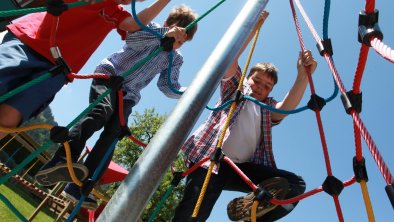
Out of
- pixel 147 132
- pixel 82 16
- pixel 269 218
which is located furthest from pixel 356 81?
pixel 147 132

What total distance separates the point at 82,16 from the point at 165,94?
0.73 metres

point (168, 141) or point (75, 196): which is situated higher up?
point (168, 141)

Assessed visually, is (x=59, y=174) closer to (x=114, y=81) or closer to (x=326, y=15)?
(x=114, y=81)

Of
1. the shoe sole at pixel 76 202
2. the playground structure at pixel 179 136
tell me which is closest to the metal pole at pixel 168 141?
the playground structure at pixel 179 136

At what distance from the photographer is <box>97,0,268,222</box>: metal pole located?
2.74 ft

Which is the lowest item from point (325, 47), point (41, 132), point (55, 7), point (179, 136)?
point (179, 136)

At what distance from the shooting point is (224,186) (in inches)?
72.9

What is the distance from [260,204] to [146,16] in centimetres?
99

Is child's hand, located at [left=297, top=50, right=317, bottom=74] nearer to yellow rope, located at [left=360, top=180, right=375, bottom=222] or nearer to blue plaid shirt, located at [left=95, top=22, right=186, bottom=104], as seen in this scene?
blue plaid shirt, located at [left=95, top=22, right=186, bottom=104]

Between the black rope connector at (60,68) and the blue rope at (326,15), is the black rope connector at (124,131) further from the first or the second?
the blue rope at (326,15)

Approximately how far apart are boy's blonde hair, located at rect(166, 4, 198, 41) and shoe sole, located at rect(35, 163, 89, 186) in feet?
3.15

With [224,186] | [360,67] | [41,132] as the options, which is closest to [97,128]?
[224,186]

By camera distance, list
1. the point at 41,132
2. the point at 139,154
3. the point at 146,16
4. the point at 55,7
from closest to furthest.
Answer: the point at 55,7 → the point at 146,16 → the point at 139,154 → the point at 41,132

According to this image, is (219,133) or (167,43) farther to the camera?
(219,133)
